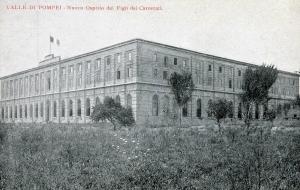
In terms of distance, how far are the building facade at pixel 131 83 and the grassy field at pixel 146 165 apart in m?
16.6

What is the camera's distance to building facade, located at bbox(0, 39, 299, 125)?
3518 centimetres

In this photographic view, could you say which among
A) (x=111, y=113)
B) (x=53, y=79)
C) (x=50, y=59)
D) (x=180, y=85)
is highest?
(x=50, y=59)

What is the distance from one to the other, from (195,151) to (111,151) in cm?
309

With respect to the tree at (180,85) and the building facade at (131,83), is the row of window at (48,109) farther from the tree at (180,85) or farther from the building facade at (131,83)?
the tree at (180,85)

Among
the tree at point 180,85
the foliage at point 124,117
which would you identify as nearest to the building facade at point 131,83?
the tree at point 180,85

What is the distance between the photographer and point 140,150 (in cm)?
1207

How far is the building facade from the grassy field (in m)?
16.6

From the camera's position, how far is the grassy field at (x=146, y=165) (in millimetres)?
7855

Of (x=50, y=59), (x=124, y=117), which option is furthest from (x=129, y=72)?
(x=50, y=59)

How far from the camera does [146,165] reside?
923cm

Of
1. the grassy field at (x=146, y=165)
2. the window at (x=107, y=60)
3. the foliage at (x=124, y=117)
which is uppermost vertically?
the window at (x=107, y=60)

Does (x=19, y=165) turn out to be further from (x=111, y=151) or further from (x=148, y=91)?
(x=148, y=91)

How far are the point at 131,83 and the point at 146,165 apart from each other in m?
25.9

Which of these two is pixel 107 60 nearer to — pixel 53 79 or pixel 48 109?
pixel 53 79
